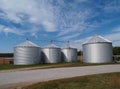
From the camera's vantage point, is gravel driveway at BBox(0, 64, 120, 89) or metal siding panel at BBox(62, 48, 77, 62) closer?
gravel driveway at BBox(0, 64, 120, 89)

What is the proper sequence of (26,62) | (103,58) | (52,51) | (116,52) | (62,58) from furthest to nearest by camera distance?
(116,52) < (62,58) < (52,51) < (26,62) < (103,58)

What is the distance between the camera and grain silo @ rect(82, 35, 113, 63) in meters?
43.1

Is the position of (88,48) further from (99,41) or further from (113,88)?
(113,88)

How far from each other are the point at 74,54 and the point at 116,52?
26356 millimetres

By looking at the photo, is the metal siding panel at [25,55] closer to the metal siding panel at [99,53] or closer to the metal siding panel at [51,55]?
the metal siding panel at [51,55]

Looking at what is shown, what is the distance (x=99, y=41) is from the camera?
146ft

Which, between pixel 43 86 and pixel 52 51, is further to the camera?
pixel 52 51

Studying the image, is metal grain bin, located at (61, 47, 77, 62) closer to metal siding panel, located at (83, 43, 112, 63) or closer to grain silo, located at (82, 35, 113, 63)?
grain silo, located at (82, 35, 113, 63)

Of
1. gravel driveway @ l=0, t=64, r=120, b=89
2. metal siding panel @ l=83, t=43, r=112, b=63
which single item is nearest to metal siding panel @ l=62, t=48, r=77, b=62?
metal siding panel @ l=83, t=43, r=112, b=63

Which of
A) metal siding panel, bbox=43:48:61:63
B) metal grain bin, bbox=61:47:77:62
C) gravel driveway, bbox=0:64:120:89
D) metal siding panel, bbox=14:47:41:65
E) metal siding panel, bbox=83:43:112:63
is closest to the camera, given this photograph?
gravel driveway, bbox=0:64:120:89

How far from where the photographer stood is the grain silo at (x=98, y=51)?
4306 cm

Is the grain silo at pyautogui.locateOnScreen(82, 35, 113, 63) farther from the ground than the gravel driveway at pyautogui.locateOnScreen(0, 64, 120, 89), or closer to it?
farther from the ground

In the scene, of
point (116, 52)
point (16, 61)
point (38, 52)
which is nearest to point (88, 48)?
point (38, 52)

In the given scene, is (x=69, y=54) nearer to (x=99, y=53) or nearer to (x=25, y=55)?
(x=25, y=55)
